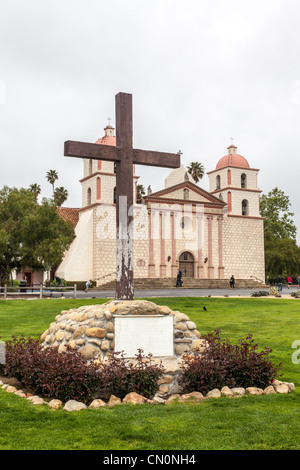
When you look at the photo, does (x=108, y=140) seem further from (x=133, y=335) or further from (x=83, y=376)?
(x=83, y=376)

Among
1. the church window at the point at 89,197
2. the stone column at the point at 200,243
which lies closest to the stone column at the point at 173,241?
the stone column at the point at 200,243

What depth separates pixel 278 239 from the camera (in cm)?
6400

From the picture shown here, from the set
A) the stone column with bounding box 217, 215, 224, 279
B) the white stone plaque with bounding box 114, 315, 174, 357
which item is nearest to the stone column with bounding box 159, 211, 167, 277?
the stone column with bounding box 217, 215, 224, 279

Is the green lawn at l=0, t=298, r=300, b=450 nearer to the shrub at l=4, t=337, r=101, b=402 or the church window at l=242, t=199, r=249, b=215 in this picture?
the shrub at l=4, t=337, r=101, b=402

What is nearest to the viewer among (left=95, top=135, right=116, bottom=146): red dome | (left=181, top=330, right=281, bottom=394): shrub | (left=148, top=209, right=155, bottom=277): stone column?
(left=181, top=330, right=281, bottom=394): shrub

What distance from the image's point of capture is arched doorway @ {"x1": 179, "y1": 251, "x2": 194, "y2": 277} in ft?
153

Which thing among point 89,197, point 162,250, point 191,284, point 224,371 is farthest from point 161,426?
point 89,197

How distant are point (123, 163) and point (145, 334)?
2.94m

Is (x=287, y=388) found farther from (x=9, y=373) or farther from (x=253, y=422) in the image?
(x=9, y=373)

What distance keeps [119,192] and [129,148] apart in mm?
824

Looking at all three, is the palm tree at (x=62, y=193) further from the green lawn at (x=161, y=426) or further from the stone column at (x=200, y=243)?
the green lawn at (x=161, y=426)

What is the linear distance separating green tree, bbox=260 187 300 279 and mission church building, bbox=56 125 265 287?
953 centimetres
